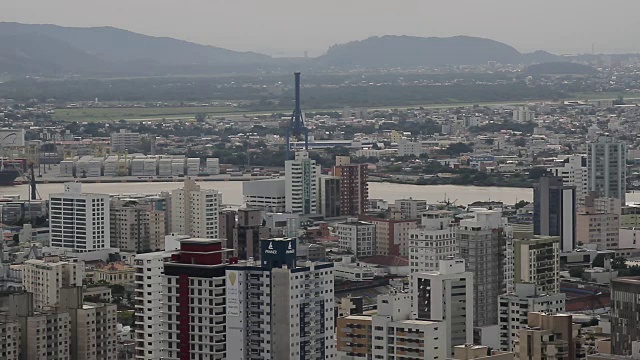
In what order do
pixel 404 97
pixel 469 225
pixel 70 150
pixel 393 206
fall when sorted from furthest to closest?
pixel 404 97, pixel 70 150, pixel 393 206, pixel 469 225

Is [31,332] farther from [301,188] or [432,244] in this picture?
[301,188]

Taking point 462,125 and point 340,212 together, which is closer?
point 340,212

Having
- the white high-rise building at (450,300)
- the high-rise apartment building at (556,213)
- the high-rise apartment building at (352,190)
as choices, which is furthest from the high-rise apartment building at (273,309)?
the high-rise apartment building at (352,190)

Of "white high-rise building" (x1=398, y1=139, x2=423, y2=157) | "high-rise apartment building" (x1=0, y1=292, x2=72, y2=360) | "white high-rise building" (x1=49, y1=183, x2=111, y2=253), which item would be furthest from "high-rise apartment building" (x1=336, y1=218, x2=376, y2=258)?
"white high-rise building" (x1=398, y1=139, x2=423, y2=157)

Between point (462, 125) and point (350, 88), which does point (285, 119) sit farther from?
point (350, 88)

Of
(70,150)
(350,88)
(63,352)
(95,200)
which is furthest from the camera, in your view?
(350,88)

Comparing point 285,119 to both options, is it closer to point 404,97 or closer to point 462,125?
point 462,125

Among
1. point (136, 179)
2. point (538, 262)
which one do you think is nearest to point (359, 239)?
point (538, 262)

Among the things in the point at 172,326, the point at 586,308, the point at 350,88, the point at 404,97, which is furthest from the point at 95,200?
the point at 350,88
